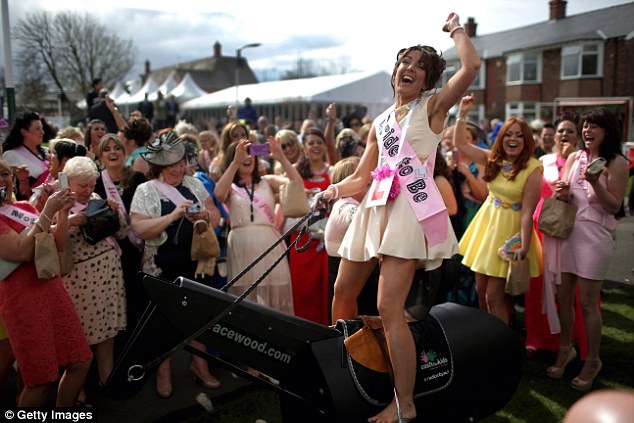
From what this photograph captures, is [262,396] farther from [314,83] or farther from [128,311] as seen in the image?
[314,83]

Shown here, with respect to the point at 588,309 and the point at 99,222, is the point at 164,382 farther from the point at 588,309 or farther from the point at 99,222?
the point at 588,309

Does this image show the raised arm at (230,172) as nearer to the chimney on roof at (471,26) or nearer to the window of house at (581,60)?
the window of house at (581,60)

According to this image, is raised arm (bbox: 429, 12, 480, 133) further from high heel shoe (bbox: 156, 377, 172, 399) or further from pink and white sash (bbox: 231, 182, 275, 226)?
high heel shoe (bbox: 156, 377, 172, 399)

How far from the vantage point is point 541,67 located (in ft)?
102

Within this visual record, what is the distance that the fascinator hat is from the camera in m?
3.80

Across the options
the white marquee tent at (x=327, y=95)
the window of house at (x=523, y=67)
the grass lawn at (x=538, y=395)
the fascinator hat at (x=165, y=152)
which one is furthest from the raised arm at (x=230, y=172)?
the window of house at (x=523, y=67)

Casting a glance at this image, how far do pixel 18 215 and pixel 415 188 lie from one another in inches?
92.7

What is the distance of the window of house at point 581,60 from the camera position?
87.6 feet

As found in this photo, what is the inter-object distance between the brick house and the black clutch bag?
24.9 meters

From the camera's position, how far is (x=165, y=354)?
7.27ft

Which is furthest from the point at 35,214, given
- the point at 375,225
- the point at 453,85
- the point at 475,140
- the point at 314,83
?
the point at 314,83

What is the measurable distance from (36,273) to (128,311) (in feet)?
4.04

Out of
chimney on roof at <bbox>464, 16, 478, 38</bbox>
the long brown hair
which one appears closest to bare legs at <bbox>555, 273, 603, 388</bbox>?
the long brown hair

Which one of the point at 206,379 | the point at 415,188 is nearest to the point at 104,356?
the point at 206,379
